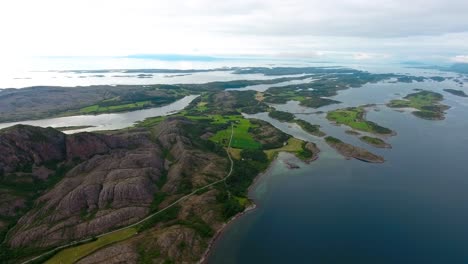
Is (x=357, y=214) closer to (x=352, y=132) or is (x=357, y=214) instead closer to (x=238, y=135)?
(x=238, y=135)

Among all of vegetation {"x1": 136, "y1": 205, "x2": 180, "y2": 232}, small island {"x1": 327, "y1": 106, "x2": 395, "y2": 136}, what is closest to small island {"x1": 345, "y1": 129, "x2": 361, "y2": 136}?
small island {"x1": 327, "y1": 106, "x2": 395, "y2": 136}

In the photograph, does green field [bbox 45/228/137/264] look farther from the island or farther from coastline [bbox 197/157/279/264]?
coastline [bbox 197/157/279/264]

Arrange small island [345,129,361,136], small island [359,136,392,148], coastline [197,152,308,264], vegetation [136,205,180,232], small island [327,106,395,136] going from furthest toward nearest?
small island [327,106,395,136] → small island [345,129,361,136] → small island [359,136,392,148] → vegetation [136,205,180,232] → coastline [197,152,308,264]

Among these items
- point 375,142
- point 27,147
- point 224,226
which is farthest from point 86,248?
point 375,142

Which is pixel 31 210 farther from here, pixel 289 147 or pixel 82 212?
pixel 289 147

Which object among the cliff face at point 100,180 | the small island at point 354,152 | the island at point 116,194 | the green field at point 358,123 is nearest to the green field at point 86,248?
the island at point 116,194

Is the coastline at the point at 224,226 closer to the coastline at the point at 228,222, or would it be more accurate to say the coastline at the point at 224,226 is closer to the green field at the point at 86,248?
the coastline at the point at 228,222
